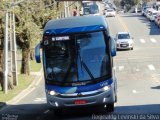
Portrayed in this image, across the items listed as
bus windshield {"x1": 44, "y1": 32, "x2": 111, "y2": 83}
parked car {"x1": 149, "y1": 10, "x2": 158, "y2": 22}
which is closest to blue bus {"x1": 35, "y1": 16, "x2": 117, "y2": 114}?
bus windshield {"x1": 44, "y1": 32, "x2": 111, "y2": 83}

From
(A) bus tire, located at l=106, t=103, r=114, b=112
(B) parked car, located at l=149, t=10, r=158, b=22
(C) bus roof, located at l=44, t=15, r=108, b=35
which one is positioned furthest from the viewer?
(B) parked car, located at l=149, t=10, r=158, b=22

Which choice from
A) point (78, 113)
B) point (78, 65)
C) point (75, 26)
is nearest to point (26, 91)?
point (78, 113)

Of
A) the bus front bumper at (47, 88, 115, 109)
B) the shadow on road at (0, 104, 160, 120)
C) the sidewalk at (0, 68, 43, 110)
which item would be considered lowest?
the sidewalk at (0, 68, 43, 110)

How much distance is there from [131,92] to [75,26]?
11707 mm

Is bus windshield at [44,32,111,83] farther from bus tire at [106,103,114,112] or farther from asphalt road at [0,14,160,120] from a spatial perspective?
asphalt road at [0,14,160,120]

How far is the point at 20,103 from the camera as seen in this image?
30.2 meters

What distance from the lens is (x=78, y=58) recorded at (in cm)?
2083

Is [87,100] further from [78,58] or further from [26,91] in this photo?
[26,91]

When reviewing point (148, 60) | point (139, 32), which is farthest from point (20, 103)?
point (139, 32)

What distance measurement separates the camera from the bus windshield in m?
20.8

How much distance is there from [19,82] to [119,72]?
8.61m

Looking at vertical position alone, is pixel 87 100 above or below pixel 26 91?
above

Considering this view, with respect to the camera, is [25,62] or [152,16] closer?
[25,62]

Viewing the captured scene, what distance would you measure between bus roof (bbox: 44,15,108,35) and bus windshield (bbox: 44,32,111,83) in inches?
8.0
